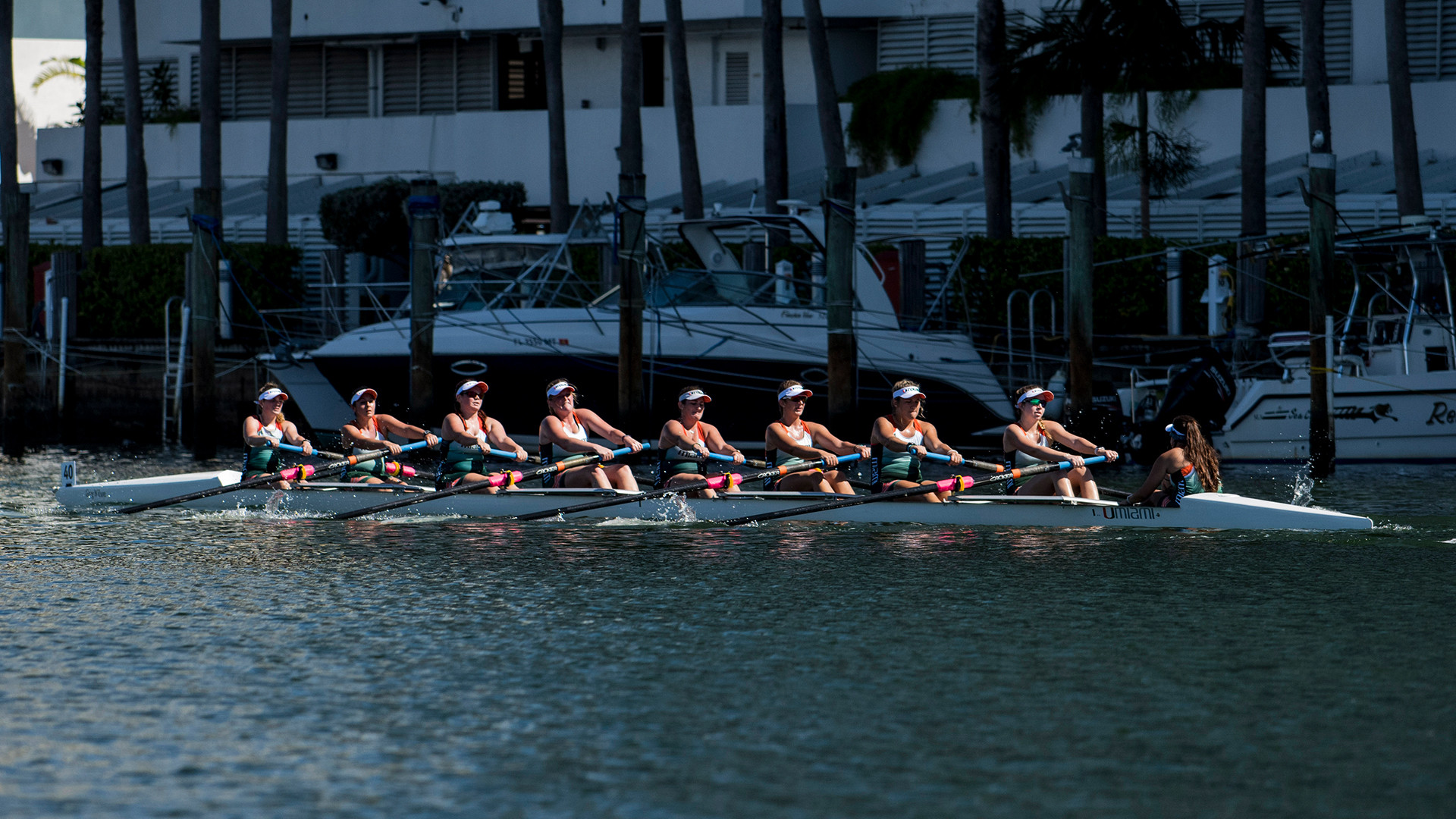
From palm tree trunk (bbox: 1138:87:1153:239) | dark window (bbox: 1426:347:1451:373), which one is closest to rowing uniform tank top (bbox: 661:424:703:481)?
dark window (bbox: 1426:347:1451:373)

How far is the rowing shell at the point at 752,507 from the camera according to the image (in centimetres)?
1441

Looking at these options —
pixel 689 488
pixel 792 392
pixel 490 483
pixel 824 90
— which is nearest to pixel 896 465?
pixel 792 392

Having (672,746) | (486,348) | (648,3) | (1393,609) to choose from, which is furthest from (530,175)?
(672,746)

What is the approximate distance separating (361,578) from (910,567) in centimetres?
389

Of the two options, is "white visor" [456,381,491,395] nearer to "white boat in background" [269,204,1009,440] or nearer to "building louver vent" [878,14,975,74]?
"white boat in background" [269,204,1009,440]

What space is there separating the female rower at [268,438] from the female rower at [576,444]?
2423mm

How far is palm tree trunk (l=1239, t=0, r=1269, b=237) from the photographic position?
25109 millimetres

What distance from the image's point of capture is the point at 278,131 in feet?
106

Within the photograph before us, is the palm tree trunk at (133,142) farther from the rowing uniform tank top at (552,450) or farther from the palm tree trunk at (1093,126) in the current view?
the rowing uniform tank top at (552,450)

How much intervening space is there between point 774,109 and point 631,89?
8.58 feet

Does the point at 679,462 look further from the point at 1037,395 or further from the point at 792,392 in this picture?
the point at 1037,395

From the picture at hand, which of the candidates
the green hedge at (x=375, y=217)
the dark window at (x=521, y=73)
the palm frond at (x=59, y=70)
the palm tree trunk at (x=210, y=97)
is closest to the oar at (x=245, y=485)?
the green hedge at (x=375, y=217)

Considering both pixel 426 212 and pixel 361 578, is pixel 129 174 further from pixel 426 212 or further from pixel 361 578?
pixel 361 578

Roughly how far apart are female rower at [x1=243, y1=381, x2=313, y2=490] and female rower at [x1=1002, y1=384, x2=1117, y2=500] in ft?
21.7
